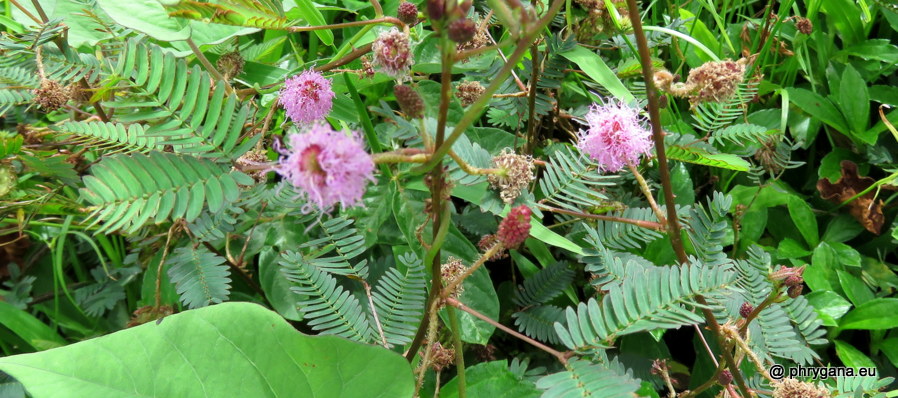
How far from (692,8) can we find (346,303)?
1132 mm

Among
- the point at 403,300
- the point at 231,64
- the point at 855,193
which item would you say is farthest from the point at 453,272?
the point at 855,193

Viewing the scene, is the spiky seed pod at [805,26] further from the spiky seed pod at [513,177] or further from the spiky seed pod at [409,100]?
the spiky seed pod at [409,100]

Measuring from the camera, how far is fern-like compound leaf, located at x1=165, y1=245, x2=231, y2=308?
951mm

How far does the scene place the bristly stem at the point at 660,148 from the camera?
2.24 ft

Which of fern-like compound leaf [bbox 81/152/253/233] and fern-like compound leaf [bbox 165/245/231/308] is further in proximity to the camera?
fern-like compound leaf [bbox 165/245/231/308]

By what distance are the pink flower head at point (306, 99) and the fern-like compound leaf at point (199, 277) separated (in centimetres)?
26

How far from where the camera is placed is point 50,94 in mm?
1013

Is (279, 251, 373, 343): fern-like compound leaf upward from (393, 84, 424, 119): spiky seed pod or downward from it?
downward

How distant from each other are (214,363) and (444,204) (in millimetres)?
377

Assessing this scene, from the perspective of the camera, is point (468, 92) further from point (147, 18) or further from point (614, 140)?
point (147, 18)

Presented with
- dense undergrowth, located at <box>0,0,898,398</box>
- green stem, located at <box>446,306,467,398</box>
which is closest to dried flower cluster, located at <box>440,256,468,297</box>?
dense undergrowth, located at <box>0,0,898,398</box>

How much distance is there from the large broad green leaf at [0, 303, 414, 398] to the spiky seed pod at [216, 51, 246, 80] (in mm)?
492

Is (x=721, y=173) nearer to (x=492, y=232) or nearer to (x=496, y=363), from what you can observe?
(x=492, y=232)

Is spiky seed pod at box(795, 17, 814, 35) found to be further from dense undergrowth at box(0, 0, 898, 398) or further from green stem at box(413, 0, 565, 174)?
green stem at box(413, 0, 565, 174)
